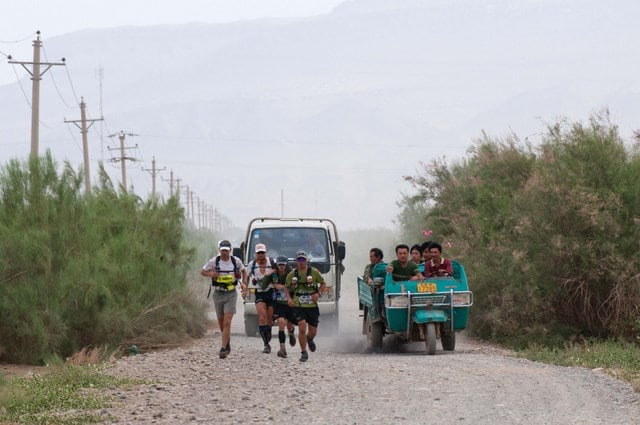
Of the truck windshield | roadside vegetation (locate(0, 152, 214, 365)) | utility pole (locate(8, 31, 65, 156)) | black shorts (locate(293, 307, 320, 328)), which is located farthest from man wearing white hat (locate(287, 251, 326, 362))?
utility pole (locate(8, 31, 65, 156))

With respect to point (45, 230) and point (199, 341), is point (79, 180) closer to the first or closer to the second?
point (45, 230)

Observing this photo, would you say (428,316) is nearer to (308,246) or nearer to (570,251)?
(570,251)

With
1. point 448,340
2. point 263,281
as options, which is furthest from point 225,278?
point 448,340

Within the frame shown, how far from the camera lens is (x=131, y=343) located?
84.9ft

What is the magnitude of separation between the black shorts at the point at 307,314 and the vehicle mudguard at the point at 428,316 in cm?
229

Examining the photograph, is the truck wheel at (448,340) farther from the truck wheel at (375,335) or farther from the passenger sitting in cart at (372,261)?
the passenger sitting in cart at (372,261)

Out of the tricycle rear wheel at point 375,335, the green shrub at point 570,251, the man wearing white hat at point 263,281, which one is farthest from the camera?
the tricycle rear wheel at point 375,335

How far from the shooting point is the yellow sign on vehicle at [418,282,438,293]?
22.9 m

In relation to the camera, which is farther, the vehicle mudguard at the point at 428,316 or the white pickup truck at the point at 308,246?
the white pickup truck at the point at 308,246

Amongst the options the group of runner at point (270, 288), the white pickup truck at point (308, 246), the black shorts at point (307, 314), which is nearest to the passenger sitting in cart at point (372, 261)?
the group of runner at point (270, 288)

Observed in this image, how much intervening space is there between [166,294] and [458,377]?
11.2 metres

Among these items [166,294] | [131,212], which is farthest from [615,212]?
[131,212]

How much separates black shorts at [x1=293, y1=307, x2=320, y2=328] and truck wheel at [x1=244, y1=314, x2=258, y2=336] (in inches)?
347

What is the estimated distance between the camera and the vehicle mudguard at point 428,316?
75.0ft
